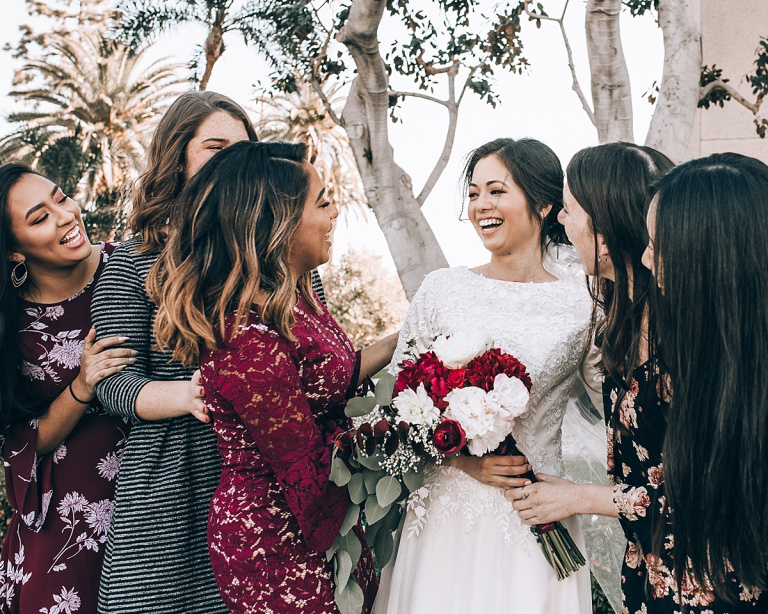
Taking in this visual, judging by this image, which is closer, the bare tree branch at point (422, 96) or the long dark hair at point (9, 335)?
the long dark hair at point (9, 335)

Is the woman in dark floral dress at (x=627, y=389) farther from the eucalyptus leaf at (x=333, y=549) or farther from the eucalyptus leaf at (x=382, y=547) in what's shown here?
the eucalyptus leaf at (x=333, y=549)

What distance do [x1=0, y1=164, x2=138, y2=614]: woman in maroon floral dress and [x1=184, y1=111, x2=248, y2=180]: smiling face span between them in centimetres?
47

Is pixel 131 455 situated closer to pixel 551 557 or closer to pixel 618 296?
pixel 551 557

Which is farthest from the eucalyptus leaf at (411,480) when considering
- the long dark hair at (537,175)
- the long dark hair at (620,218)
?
the long dark hair at (537,175)

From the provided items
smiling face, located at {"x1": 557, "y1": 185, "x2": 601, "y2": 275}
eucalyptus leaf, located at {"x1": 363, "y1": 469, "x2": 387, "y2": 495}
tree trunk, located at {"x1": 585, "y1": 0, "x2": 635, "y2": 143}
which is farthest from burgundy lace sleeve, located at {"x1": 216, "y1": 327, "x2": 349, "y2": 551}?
tree trunk, located at {"x1": 585, "y1": 0, "x2": 635, "y2": 143}

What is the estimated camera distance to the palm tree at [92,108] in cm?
1903

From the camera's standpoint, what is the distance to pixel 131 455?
2.55m

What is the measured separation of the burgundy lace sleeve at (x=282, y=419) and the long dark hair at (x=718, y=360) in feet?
3.13

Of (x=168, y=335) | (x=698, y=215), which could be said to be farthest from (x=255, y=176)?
(x=698, y=215)

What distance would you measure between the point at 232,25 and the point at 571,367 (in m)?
7.04

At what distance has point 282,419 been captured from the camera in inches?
83.6

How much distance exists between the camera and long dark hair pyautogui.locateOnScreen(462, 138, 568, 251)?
3086 mm

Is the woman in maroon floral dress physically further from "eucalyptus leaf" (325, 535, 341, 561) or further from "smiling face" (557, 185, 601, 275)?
"smiling face" (557, 185, 601, 275)

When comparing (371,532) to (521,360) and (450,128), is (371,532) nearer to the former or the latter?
(521,360)
